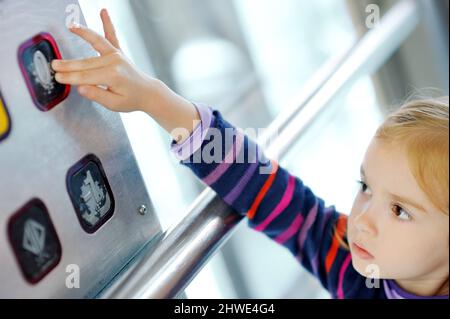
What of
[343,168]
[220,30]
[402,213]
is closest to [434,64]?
[343,168]

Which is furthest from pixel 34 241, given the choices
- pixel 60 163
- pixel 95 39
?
pixel 95 39

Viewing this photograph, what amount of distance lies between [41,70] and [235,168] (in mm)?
275

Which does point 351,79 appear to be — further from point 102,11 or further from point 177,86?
point 102,11

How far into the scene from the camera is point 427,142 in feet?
2.24

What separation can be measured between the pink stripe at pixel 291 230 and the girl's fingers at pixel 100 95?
0.31 meters

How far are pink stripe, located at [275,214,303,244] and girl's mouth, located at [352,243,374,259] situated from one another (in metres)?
0.09

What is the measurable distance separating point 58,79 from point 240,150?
0.86 feet

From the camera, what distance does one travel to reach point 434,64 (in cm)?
126

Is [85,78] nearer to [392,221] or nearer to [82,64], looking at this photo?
[82,64]

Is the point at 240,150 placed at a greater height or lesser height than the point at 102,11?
lesser

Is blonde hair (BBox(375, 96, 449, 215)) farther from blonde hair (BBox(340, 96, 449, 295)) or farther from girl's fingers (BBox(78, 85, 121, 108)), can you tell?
girl's fingers (BBox(78, 85, 121, 108))

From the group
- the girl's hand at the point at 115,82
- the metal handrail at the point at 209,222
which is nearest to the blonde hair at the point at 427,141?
the metal handrail at the point at 209,222

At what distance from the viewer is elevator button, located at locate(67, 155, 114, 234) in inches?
20.2

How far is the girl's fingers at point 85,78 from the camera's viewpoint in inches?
19.5
